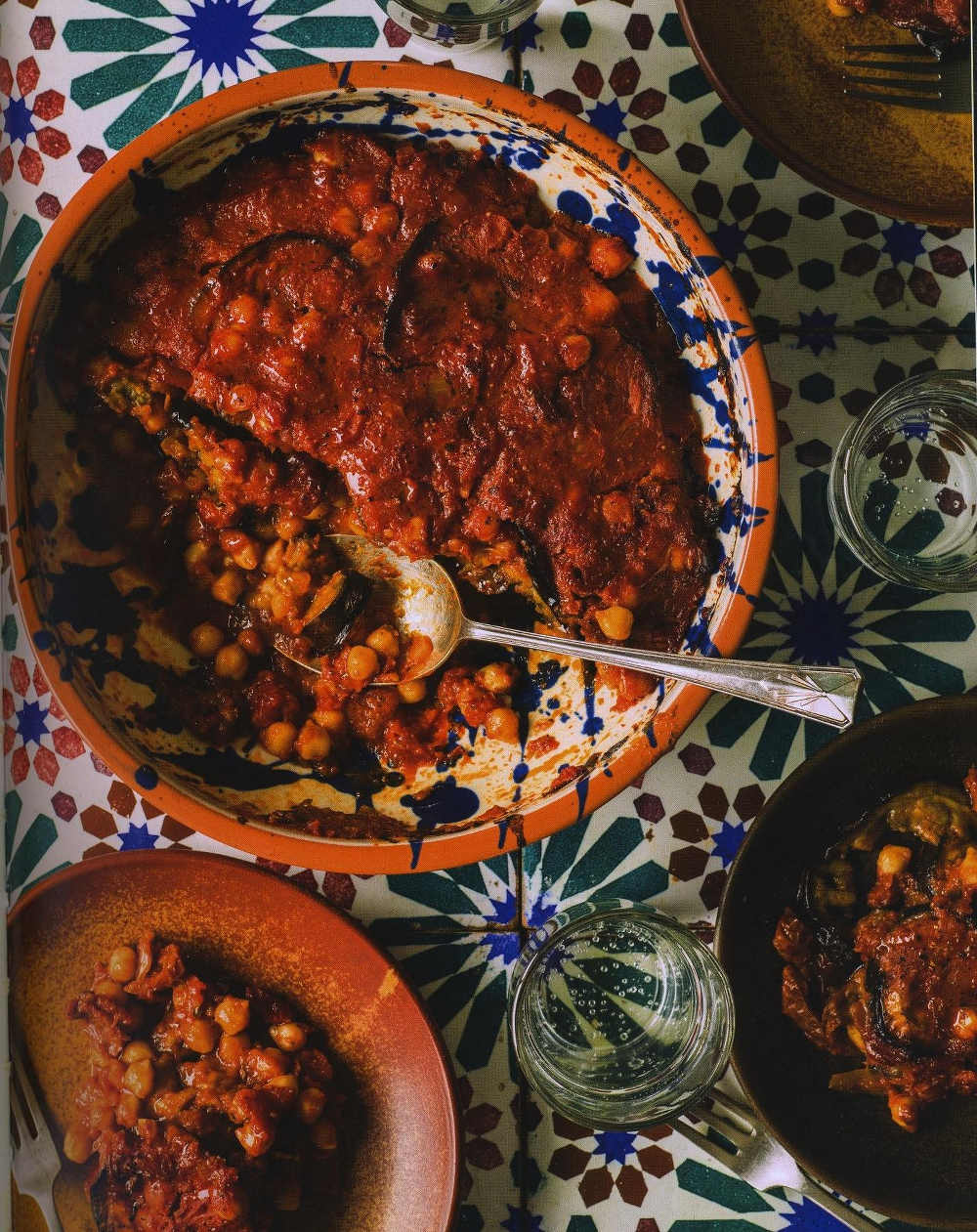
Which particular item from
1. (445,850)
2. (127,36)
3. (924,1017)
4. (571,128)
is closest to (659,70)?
(571,128)

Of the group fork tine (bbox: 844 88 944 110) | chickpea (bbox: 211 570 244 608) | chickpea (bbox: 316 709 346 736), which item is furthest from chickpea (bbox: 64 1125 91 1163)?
fork tine (bbox: 844 88 944 110)

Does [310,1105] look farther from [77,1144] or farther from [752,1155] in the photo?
[752,1155]

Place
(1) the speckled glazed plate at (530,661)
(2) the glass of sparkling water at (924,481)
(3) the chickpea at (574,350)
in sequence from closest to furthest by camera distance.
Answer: (1) the speckled glazed plate at (530,661) < (3) the chickpea at (574,350) < (2) the glass of sparkling water at (924,481)

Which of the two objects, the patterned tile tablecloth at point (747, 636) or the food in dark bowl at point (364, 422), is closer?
the food in dark bowl at point (364, 422)

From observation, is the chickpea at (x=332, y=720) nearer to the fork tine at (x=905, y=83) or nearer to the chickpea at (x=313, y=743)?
the chickpea at (x=313, y=743)

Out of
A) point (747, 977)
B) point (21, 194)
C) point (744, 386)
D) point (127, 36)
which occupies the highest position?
point (127, 36)

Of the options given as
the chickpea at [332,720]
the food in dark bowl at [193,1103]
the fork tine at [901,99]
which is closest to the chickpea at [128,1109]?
the food in dark bowl at [193,1103]

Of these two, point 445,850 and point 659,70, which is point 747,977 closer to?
point 445,850

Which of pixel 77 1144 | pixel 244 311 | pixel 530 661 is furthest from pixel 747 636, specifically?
pixel 77 1144

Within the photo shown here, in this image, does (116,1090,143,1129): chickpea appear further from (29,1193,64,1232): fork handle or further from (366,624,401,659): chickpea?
(366,624,401,659): chickpea
